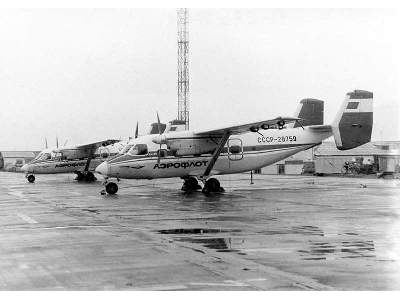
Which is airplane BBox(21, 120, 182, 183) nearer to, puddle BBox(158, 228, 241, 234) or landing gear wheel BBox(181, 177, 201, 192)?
landing gear wheel BBox(181, 177, 201, 192)

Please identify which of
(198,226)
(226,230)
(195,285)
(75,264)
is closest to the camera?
(195,285)

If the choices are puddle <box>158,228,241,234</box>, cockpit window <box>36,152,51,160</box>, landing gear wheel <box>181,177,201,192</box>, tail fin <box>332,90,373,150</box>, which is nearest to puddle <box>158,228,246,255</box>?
puddle <box>158,228,241,234</box>

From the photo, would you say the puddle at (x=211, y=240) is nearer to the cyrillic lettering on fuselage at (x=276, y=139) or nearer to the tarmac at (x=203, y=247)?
the tarmac at (x=203, y=247)

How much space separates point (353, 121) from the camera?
36344 millimetres

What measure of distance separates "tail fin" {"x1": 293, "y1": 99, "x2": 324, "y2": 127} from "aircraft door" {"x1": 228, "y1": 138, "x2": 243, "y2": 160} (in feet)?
26.0

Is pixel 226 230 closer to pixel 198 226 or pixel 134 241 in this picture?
pixel 198 226

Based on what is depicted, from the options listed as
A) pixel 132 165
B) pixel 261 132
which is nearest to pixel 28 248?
pixel 132 165

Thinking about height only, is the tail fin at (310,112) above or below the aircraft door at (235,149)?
above

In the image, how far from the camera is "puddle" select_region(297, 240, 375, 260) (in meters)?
11.8

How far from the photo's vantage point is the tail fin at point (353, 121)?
119 feet

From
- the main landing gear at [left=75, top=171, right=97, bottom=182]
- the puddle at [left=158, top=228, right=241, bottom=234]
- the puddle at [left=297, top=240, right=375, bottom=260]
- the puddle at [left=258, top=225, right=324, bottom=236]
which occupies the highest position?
the puddle at [left=297, top=240, right=375, bottom=260]

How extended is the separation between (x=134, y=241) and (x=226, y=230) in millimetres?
3018

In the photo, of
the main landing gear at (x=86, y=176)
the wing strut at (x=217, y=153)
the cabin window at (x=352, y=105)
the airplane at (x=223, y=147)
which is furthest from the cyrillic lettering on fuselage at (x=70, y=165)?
the cabin window at (x=352, y=105)

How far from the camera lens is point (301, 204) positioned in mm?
24375
